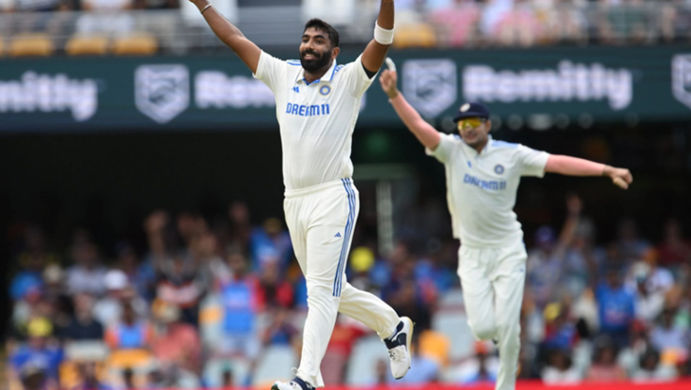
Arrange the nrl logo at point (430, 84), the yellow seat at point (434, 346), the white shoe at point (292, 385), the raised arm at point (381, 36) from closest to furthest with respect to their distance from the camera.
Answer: the white shoe at point (292, 385), the raised arm at point (381, 36), the yellow seat at point (434, 346), the nrl logo at point (430, 84)

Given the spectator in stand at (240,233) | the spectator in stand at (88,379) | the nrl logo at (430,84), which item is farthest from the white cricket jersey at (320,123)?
the spectator in stand at (240,233)

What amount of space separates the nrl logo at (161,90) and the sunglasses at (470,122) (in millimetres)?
6401

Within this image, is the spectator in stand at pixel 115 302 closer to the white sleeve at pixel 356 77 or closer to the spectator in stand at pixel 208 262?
the spectator in stand at pixel 208 262

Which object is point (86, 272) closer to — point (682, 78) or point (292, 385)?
point (682, 78)

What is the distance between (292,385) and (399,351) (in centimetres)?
128

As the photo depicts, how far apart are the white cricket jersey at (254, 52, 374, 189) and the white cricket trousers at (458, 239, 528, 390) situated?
6.23 feet

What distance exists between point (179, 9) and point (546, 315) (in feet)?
20.7

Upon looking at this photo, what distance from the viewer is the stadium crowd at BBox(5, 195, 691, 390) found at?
1281cm

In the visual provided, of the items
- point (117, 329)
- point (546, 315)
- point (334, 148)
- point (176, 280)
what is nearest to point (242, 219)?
point (176, 280)

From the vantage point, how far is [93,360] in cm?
1295

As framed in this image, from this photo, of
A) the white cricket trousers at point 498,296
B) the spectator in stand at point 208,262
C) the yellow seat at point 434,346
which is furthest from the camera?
the spectator in stand at point 208,262

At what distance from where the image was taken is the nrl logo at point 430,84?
1420 centimetres

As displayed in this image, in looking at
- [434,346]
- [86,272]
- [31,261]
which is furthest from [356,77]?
[31,261]

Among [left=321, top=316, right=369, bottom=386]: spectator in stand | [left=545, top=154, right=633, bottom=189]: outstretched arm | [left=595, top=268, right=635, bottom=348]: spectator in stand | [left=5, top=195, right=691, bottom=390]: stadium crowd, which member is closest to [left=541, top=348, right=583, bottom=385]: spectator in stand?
[left=5, top=195, right=691, bottom=390]: stadium crowd
